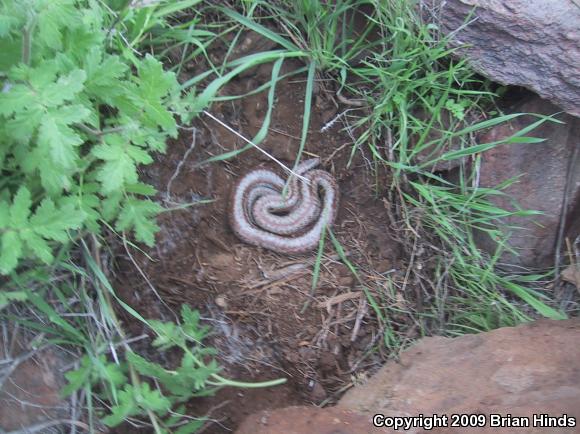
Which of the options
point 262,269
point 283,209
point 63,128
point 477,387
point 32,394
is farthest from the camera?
point 283,209

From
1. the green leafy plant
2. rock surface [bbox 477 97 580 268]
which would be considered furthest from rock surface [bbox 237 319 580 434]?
the green leafy plant

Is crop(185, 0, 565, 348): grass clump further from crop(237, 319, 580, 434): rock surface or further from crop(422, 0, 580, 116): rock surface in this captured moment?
crop(237, 319, 580, 434): rock surface

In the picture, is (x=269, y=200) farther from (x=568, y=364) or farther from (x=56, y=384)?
(x=568, y=364)

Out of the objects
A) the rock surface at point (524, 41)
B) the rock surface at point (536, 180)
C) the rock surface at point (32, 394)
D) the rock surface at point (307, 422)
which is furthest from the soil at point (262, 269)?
the rock surface at point (524, 41)

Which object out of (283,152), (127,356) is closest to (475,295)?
(283,152)

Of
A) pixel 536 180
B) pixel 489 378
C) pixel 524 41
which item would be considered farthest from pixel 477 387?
pixel 524 41

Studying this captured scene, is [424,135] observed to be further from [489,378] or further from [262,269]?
[489,378]
